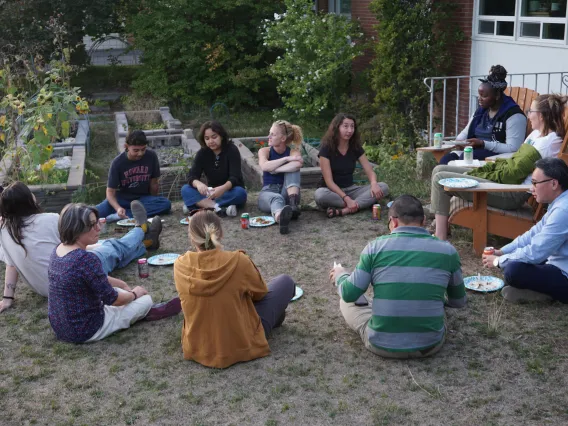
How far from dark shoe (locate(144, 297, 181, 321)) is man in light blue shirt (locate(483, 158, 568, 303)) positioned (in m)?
2.31

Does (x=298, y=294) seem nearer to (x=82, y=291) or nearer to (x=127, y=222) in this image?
(x=82, y=291)

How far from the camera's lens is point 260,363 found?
457 cm

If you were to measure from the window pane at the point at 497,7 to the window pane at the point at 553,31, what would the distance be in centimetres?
75

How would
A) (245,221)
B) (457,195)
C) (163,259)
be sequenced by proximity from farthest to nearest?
1. (245,221)
2. (163,259)
3. (457,195)

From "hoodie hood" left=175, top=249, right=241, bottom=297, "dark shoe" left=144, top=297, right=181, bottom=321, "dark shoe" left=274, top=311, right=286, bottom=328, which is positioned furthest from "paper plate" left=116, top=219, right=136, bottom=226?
"hoodie hood" left=175, top=249, right=241, bottom=297

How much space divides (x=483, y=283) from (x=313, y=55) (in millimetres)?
8159

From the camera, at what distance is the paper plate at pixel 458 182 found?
19.2 ft

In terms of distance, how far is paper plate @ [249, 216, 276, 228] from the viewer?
7.41m

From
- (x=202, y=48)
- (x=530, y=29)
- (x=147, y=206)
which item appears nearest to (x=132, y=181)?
(x=147, y=206)

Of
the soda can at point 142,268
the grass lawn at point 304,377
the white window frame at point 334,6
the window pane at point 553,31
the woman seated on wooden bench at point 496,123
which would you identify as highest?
the white window frame at point 334,6

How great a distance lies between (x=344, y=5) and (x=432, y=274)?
40.1ft

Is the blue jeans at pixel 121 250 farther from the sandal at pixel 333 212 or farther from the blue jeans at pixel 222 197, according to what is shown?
the sandal at pixel 333 212

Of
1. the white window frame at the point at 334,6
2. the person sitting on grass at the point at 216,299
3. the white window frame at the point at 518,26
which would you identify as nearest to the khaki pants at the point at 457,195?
the person sitting on grass at the point at 216,299

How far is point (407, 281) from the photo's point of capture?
4.17m
